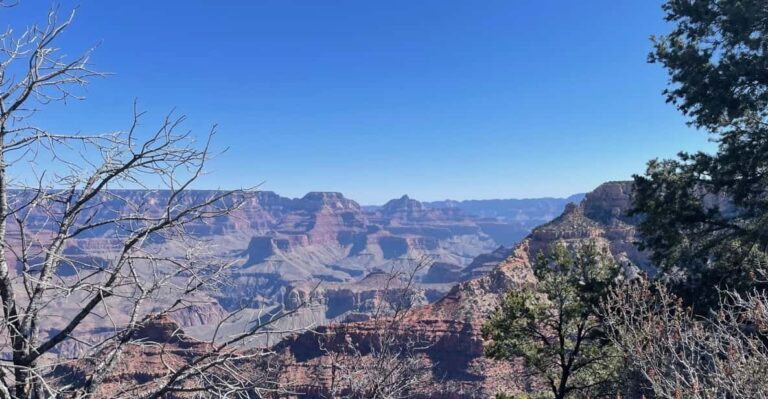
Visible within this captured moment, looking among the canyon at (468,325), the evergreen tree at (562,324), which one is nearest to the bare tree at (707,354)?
the evergreen tree at (562,324)

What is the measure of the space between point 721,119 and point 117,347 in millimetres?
15862

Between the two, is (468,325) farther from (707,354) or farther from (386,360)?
(386,360)

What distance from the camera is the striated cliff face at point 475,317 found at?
177ft

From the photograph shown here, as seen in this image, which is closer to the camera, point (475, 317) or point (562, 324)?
point (562, 324)

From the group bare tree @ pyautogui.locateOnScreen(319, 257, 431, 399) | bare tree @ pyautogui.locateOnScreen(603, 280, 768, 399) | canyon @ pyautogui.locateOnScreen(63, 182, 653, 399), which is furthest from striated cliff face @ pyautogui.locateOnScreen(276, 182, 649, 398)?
bare tree @ pyautogui.locateOnScreen(319, 257, 431, 399)

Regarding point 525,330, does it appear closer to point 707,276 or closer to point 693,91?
point 707,276

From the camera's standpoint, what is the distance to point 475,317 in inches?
2562

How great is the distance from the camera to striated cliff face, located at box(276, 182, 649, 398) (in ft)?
177

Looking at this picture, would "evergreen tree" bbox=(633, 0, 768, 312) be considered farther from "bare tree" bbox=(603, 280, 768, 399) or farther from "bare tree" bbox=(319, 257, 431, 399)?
"bare tree" bbox=(319, 257, 431, 399)

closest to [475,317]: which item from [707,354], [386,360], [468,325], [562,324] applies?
[468,325]

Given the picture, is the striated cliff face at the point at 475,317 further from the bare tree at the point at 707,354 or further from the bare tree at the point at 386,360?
the bare tree at the point at 386,360

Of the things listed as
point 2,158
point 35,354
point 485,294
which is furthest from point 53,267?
point 485,294

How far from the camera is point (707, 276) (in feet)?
47.5

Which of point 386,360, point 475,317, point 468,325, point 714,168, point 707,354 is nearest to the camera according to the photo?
point 707,354
